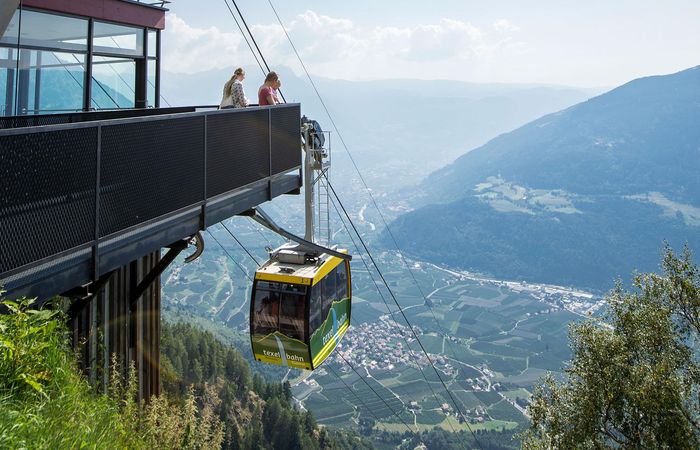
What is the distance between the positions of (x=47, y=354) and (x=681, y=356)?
12.7 metres

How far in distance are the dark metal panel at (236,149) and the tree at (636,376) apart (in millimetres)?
8879

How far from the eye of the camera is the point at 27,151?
405cm

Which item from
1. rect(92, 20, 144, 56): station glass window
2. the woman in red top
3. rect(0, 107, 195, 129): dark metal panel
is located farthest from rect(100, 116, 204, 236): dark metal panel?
rect(92, 20, 144, 56): station glass window

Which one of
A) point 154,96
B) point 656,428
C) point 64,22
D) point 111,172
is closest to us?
point 111,172

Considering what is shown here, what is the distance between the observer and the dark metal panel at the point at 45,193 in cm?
391

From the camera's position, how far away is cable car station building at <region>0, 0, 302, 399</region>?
4215 millimetres

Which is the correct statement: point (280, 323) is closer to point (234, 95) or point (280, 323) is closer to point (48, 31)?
point (234, 95)

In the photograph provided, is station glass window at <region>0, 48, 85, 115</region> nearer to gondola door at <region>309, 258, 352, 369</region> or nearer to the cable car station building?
the cable car station building

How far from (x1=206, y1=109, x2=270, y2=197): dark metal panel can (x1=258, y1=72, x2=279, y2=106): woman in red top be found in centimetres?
73

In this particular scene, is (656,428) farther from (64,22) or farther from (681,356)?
(64,22)

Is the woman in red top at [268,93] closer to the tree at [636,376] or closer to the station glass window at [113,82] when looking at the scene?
the station glass window at [113,82]

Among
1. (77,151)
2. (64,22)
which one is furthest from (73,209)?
(64,22)

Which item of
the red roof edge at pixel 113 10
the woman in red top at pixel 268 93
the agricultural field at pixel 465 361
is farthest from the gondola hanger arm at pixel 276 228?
the agricultural field at pixel 465 361

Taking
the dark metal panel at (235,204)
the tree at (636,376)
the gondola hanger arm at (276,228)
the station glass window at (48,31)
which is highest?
the station glass window at (48,31)
